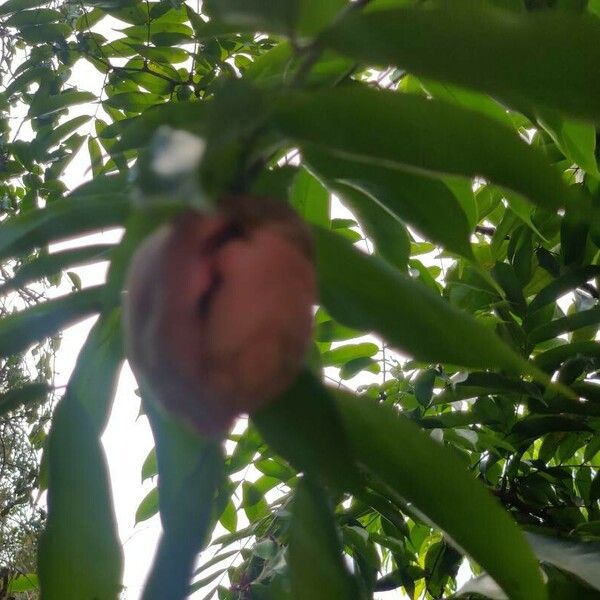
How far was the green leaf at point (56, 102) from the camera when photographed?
1.11 m

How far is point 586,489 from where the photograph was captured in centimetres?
92

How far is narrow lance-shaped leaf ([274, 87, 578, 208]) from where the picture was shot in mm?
242

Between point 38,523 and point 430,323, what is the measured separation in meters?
1.40

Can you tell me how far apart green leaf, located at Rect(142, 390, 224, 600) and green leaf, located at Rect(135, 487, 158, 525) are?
602 millimetres

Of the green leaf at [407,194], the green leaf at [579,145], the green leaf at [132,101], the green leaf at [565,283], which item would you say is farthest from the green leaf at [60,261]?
the green leaf at [132,101]

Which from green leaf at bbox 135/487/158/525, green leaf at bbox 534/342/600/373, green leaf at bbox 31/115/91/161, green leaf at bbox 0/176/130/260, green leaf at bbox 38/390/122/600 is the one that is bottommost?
green leaf at bbox 135/487/158/525

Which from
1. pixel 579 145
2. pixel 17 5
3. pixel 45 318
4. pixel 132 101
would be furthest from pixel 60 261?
pixel 17 5

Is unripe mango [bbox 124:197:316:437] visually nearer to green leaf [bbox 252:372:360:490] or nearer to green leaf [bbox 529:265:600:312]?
green leaf [bbox 252:372:360:490]

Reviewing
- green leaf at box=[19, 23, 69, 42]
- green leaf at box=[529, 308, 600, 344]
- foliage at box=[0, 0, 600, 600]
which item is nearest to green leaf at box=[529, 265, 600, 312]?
green leaf at box=[529, 308, 600, 344]

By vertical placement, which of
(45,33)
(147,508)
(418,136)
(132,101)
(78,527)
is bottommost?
(147,508)

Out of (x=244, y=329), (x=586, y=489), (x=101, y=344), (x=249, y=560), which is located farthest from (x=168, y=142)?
(x=586, y=489)

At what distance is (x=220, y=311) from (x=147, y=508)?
77 centimetres

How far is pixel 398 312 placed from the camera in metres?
0.30

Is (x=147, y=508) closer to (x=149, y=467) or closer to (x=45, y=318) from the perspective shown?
(x=149, y=467)
